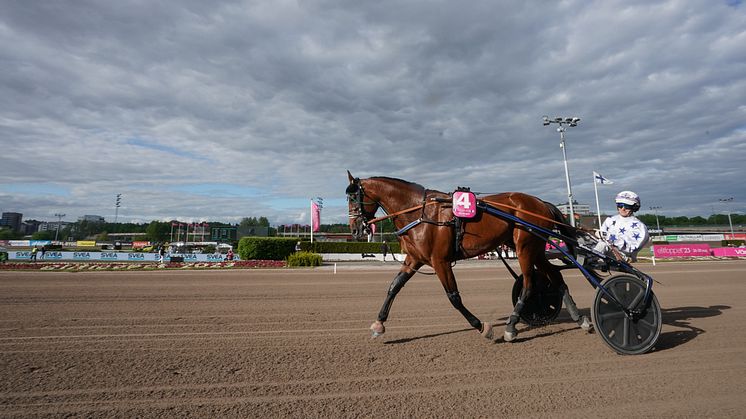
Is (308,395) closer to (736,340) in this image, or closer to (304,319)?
(304,319)

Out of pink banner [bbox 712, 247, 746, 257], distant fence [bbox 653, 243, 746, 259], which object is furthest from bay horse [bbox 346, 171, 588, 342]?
pink banner [bbox 712, 247, 746, 257]

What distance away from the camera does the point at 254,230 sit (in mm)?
61062

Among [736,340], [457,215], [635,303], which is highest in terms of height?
[457,215]

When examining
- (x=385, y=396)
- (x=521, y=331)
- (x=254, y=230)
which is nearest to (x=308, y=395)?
(x=385, y=396)

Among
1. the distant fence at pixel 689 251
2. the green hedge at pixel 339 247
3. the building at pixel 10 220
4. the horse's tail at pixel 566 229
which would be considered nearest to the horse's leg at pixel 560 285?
the horse's tail at pixel 566 229

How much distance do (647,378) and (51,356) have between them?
5.85 m

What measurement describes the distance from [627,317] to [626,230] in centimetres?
99

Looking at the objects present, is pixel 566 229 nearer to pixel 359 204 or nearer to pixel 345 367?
pixel 359 204

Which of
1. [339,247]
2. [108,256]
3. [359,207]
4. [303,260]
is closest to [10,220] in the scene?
[108,256]

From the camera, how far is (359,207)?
4.83m

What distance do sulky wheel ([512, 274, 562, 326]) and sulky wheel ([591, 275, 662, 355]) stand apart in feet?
4.10

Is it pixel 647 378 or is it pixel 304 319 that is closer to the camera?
pixel 647 378

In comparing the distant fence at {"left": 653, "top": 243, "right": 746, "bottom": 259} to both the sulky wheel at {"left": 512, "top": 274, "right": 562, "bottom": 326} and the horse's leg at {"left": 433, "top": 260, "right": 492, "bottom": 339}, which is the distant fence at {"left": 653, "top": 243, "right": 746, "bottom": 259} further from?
the horse's leg at {"left": 433, "top": 260, "right": 492, "bottom": 339}

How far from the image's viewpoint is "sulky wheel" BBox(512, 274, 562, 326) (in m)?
5.33
